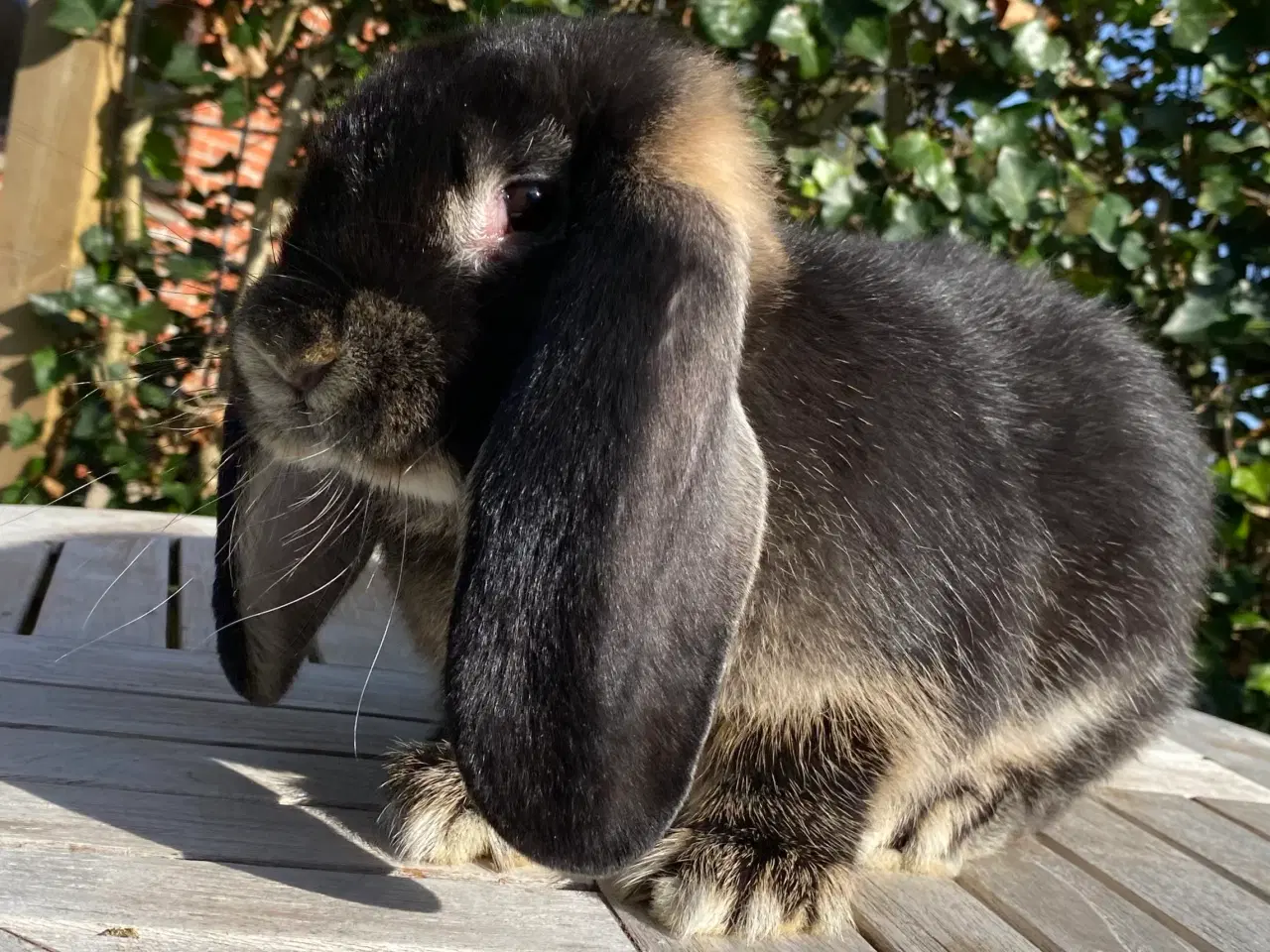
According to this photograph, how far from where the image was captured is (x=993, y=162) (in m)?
3.44

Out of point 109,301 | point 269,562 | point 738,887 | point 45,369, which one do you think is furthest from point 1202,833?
point 45,369

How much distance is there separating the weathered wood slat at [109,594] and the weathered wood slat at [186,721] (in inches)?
9.7

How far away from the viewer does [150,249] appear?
3660 mm

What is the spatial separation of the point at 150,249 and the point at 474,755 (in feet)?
9.69

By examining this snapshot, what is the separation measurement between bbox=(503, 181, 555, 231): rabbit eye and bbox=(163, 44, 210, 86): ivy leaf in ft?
8.65

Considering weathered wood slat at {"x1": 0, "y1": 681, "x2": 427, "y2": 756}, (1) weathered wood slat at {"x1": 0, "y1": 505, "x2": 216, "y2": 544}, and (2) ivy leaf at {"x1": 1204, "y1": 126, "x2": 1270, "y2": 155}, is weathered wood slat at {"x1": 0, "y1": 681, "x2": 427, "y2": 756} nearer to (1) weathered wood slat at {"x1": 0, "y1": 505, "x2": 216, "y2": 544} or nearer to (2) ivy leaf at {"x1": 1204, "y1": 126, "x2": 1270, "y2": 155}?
(1) weathered wood slat at {"x1": 0, "y1": 505, "x2": 216, "y2": 544}

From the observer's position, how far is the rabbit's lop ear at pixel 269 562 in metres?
1.65

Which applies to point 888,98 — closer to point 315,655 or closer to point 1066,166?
point 1066,166

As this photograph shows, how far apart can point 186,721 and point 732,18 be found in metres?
2.20

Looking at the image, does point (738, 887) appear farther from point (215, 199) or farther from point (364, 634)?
point (215, 199)

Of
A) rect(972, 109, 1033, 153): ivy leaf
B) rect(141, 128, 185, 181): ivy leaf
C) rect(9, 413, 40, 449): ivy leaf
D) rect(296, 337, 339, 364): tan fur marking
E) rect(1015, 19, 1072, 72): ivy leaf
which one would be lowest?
rect(9, 413, 40, 449): ivy leaf

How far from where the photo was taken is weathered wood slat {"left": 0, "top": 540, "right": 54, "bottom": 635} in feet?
7.15

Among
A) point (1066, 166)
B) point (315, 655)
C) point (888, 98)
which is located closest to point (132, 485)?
point (315, 655)

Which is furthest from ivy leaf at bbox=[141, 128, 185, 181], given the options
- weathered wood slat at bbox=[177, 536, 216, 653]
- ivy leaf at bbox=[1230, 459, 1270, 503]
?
ivy leaf at bbox=[1230, 459, 1270, 503]
